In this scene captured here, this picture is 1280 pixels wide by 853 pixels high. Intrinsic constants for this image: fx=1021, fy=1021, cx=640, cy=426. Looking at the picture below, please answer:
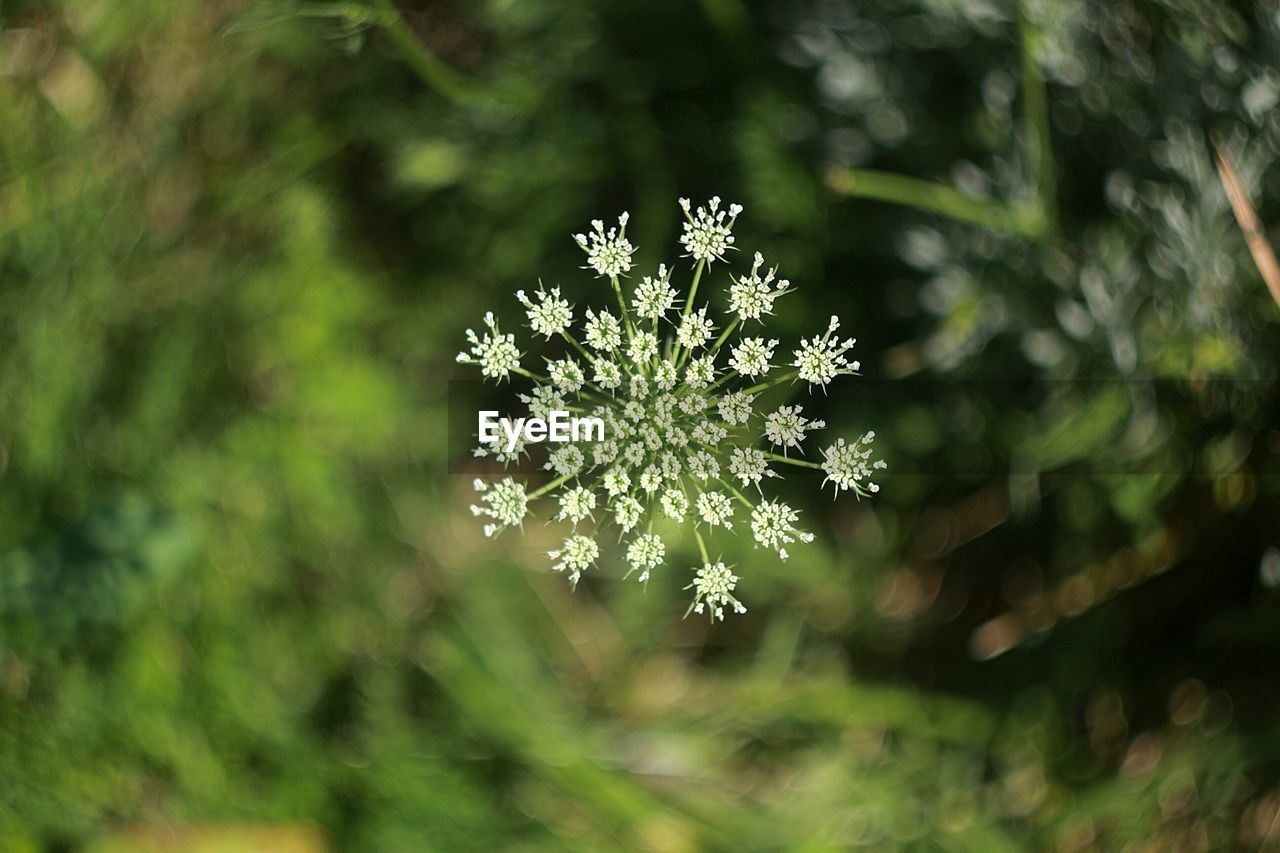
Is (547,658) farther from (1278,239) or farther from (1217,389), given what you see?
(1278,239)

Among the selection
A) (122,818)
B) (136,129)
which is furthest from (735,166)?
(122,818)

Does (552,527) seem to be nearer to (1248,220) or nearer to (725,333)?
(725,333)

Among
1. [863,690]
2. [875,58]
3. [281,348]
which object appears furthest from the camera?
[281,348]

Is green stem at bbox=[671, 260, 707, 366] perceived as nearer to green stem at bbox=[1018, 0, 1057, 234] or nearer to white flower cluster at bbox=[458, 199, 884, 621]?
white flower cluster at bbox=[458, 199, 884, 621]

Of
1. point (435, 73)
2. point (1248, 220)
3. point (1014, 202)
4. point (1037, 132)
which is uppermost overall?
point (435, 73)

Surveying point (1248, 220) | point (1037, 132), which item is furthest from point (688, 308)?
point (1248, 220)

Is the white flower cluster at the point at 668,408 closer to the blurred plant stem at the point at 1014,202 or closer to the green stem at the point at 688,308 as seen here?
the green stem at the point at 688,308

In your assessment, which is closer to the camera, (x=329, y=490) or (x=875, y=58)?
(x=875, y=58)
